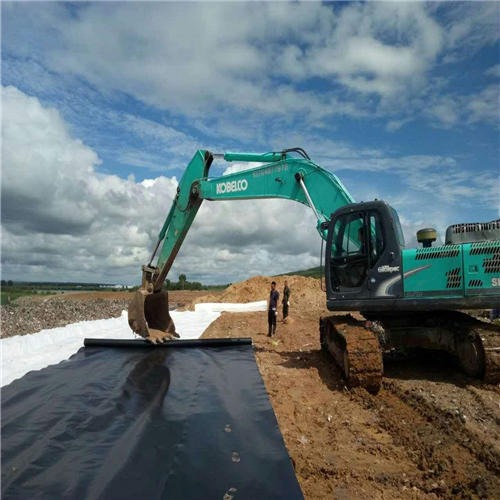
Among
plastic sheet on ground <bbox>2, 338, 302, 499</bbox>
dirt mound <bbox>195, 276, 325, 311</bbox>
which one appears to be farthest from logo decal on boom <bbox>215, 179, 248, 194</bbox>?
dirt mound <bbox>195, 276, 325, 311</bbox>

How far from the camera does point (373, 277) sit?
6656 millimetres

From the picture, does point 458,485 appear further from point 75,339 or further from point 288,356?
point 75,339

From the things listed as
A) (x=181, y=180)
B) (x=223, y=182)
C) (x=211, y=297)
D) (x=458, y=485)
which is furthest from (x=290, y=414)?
(x=211, y=297)

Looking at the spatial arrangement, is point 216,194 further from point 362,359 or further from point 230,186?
point 362,359

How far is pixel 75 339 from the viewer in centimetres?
1051

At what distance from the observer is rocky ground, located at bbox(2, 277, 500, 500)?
3650 millimetres

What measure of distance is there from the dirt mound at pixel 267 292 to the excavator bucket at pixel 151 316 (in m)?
16.8

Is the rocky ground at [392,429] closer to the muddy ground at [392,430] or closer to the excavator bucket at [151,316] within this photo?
the muddy ground at [392,430]

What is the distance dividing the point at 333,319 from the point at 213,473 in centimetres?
508

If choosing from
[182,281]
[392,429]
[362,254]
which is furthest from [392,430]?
[182,281]

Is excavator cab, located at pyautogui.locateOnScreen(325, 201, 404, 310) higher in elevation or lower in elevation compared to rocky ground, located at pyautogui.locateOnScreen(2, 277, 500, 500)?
higher

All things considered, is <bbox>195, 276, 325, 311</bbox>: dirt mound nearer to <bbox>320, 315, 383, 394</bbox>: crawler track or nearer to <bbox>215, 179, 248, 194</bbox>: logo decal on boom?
<bbox>215, 179, 248, 194</bbox>: logo decal on boom

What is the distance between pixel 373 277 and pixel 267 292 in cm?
2247

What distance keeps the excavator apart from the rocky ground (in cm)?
45
